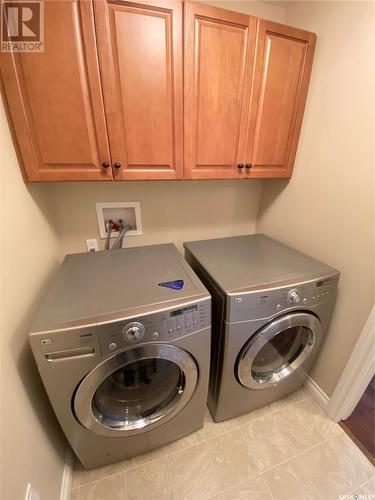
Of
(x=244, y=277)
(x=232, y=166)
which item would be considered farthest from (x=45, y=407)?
(x=232, y=166)

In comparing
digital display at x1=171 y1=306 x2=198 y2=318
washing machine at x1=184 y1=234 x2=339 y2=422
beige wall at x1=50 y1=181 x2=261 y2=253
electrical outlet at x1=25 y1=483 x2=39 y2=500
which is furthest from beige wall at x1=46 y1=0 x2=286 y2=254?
electrical outlet at x1=25 y1=483 x2=39 y2=500

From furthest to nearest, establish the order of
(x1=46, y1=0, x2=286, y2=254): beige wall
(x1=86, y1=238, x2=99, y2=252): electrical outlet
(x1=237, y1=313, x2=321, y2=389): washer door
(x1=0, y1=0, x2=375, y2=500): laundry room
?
(x1=86, y1=238, x2=99, y2=252): electrical outlet
(x1=46, y1=0, x2=286, y2=254): beige wall
(x1=237, y1=313, x2=321, y2=389): washer door
(x1=0, y1=0, x2=375, y2=500): laundry room

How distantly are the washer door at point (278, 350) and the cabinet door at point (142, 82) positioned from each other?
0.98 metres

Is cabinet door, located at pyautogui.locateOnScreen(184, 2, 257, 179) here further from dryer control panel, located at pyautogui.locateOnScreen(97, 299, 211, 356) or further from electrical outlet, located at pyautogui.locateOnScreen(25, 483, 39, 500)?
electrical outlet, located at pyautogui.locateOnScreen(25, 483, 39, 500)

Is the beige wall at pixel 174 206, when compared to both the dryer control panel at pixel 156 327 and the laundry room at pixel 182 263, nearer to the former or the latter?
the laundry room at pixel 182 263

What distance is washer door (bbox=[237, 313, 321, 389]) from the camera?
1.02 meters

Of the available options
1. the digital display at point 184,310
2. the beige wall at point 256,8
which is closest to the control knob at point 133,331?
the digital display at point 184,310

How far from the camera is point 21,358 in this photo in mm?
792

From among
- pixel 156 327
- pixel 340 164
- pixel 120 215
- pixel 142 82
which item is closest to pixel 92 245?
pixel 120 215

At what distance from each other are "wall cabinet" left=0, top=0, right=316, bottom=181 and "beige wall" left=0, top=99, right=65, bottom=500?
15 centimetres

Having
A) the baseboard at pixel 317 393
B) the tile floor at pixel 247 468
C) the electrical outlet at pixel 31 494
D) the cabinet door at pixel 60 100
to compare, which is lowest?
the tile floor at pixel 247 468

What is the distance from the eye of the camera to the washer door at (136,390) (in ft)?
2.59

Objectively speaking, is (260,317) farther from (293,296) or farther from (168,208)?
(168,208)

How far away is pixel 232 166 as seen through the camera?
1206 mm
